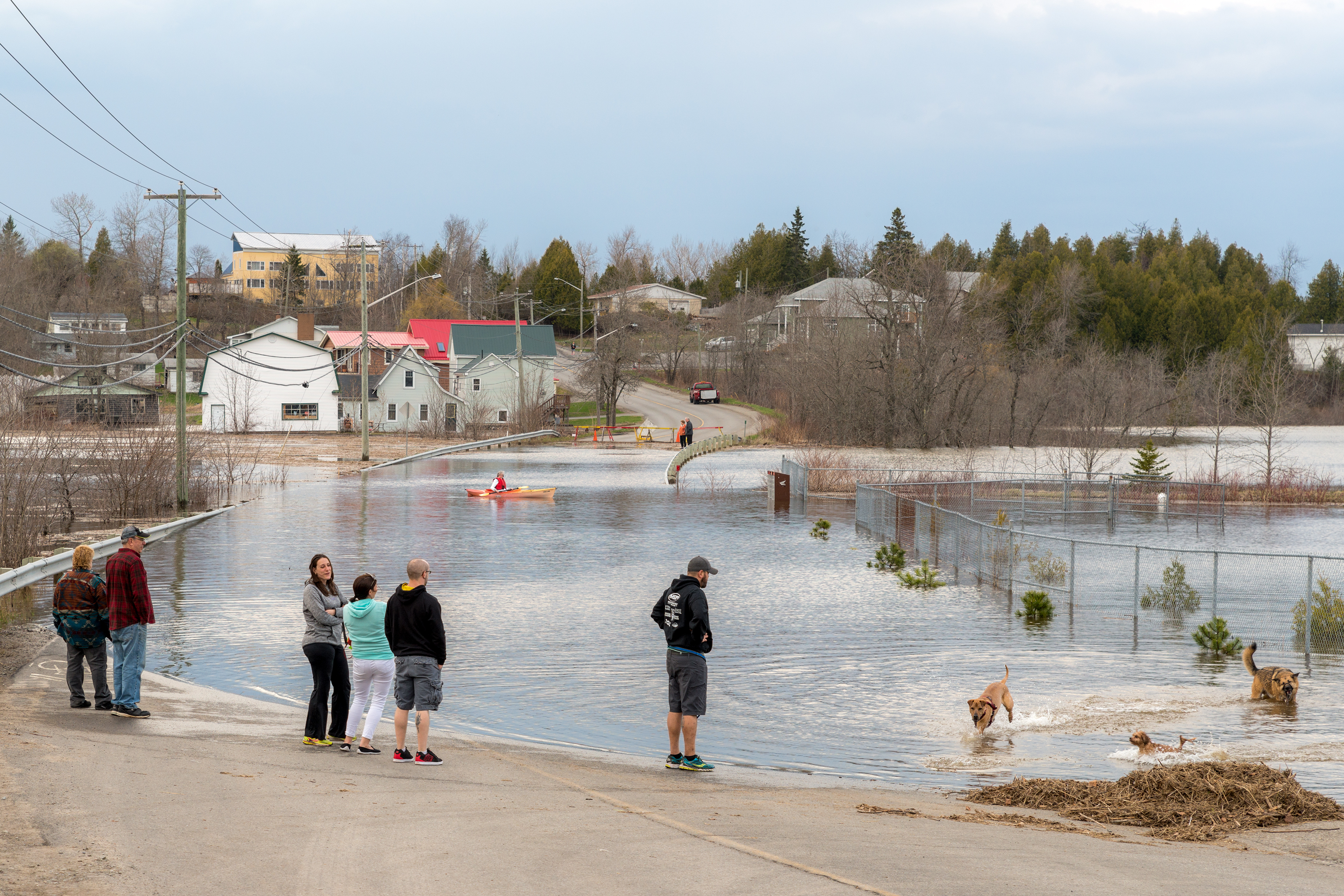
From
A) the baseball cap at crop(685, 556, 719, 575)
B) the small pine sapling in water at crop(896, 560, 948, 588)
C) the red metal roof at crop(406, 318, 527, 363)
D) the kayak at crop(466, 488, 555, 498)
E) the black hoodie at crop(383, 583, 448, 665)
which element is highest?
the red metal roof at crop(406, 318, 527, 363)

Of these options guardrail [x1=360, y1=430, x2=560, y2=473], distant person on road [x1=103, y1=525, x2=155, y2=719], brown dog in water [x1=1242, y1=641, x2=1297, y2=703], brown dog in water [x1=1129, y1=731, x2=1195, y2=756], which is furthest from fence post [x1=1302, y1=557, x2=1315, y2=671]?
guardrail [x1=360, y1=430, x2=560, y2=473]

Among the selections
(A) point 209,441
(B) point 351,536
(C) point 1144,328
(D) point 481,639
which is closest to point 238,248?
(C) point 1144,328

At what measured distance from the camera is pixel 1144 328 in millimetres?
122500

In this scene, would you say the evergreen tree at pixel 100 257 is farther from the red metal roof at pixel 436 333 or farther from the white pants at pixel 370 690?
the white pants at pixel 370 690

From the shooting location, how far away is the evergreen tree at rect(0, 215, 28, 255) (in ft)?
413

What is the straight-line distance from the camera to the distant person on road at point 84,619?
11.9m

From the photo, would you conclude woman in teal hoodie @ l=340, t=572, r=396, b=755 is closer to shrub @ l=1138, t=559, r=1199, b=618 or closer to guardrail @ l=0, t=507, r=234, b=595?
guardrail @ l=0, t=507, r=234, b=595

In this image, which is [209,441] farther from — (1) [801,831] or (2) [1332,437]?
(2) [1332,437]

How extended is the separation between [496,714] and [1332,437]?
336ft

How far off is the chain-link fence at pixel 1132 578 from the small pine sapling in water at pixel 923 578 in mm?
870

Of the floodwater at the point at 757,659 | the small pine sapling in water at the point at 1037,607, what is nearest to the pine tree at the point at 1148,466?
the floodwater at the point at 757,659

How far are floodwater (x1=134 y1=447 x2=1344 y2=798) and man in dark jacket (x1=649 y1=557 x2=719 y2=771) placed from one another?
0.83m

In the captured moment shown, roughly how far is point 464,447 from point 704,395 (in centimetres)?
4086

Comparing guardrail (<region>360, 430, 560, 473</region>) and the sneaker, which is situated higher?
guardrail (<region>360, 430, 560, 473</region>)
